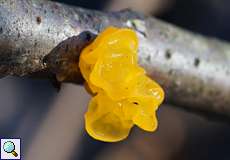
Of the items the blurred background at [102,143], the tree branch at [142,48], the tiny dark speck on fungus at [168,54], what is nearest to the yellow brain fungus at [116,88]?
the tree branch at [142,48]

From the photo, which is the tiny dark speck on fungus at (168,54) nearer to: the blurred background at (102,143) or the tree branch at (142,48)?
the tree branch at (142,48)

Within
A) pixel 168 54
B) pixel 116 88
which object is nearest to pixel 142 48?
pixel 168 54

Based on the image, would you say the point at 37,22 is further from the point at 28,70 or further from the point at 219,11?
the point at 219,11

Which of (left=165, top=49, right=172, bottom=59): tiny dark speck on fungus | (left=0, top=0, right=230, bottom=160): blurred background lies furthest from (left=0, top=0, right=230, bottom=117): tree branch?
(left=0, top=0, right=230, bottom=160): blurred background

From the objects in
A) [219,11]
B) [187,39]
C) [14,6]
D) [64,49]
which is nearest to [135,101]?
[64,49]

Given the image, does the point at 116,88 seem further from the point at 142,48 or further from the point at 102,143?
the point at 102,143
